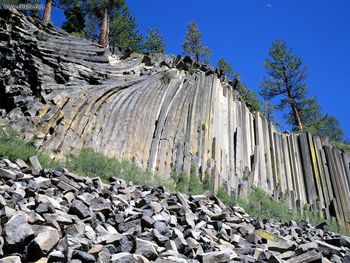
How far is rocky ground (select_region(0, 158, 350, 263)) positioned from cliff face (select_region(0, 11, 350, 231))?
8.78 ft

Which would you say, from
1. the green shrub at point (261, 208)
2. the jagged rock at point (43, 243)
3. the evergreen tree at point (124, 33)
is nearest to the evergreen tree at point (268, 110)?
the evergreen tree at point (124, 33)

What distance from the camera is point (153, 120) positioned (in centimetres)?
1120

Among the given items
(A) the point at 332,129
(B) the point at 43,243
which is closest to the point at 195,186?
(B) the point at 43,243

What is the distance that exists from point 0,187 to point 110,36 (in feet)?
80.0

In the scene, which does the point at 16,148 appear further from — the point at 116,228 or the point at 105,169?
the point at 116,228

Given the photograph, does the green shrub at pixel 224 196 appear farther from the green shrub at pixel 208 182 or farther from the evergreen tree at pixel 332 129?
the evergreen tree at pixel 332 129

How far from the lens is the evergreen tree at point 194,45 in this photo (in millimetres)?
36781

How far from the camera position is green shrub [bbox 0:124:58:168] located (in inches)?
277

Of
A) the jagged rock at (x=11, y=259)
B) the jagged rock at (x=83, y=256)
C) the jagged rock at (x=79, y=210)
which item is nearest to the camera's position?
the jagged rock at (x=11, y=259)

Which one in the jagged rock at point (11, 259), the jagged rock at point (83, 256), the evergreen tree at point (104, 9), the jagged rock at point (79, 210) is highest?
the evergreen tree at point (104, 9)

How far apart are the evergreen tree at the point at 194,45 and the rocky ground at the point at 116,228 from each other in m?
31.0

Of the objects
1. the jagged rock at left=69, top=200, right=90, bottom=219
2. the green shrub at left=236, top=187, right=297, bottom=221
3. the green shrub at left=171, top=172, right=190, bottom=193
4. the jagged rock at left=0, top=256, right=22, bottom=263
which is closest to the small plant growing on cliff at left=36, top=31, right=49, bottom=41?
the green shrub at left=171, top=172, right=190, bottom=193

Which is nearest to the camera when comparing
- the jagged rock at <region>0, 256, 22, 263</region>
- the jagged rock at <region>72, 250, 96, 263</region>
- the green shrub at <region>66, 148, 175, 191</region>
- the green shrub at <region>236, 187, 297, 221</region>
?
the jagged rock at <region>0, 256, 22, 263</region>

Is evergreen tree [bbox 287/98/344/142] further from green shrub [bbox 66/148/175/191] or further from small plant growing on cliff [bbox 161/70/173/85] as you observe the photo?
green shrub [bbox 66/148/175/191]
